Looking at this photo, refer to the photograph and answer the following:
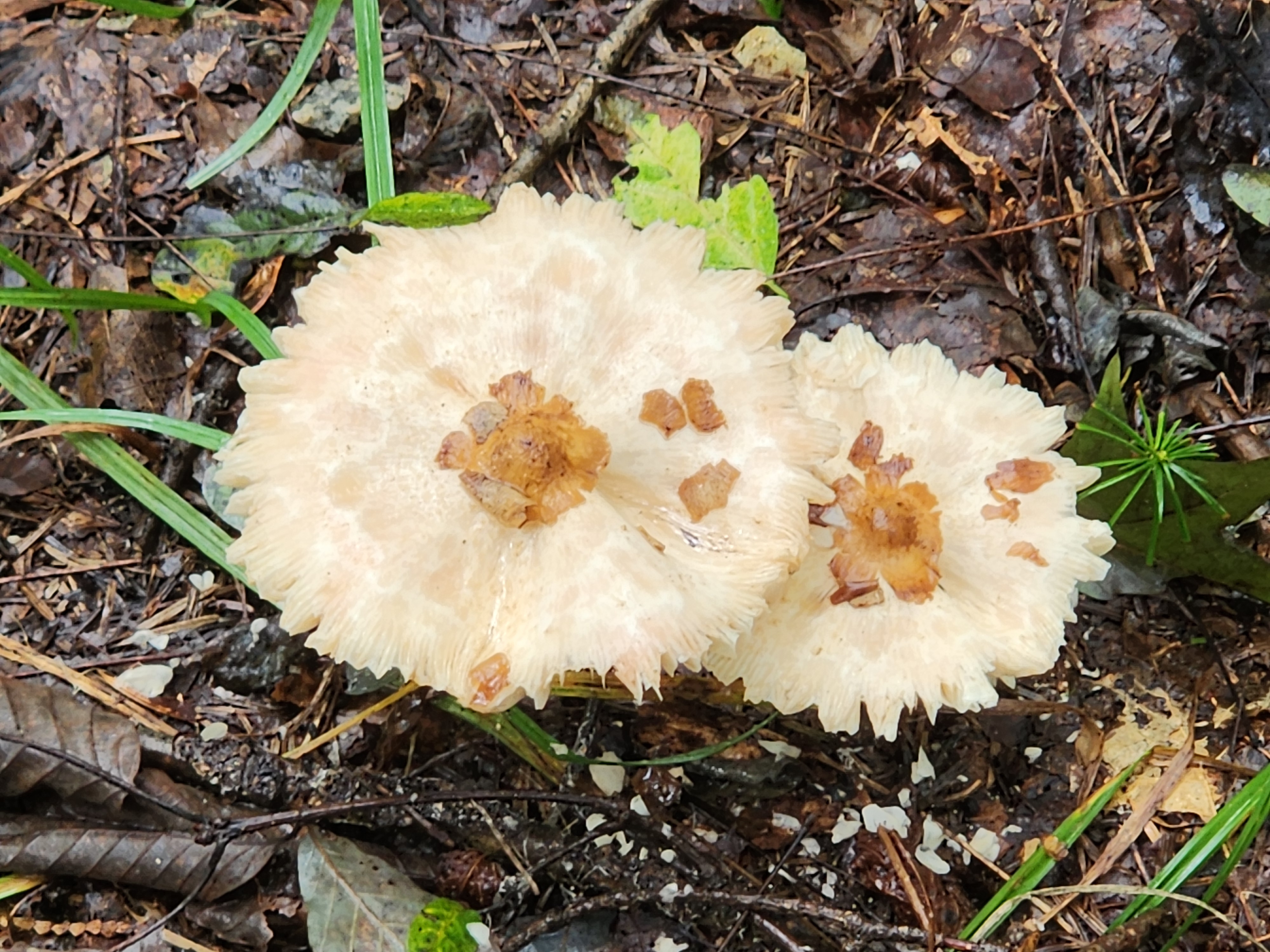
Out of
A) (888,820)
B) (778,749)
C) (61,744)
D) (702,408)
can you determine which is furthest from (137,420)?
(888,820)

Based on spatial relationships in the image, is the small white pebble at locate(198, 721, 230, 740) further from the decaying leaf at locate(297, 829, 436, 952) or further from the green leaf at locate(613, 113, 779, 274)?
the green leaf at locate(613, 113, 779, 274)

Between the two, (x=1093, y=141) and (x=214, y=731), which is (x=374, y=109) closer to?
(x=214, y=731)

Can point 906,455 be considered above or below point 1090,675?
above

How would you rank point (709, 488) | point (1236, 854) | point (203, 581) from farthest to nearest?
point (203, 581)
point (1236, 854)
point (709, 488)

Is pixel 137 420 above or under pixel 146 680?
above

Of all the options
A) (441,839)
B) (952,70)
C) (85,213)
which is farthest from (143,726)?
(952,70)

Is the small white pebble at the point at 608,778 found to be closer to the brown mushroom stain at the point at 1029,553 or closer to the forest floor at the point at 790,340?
the forest floor at the point at 790,340

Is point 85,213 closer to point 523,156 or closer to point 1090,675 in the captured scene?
point 523,156
